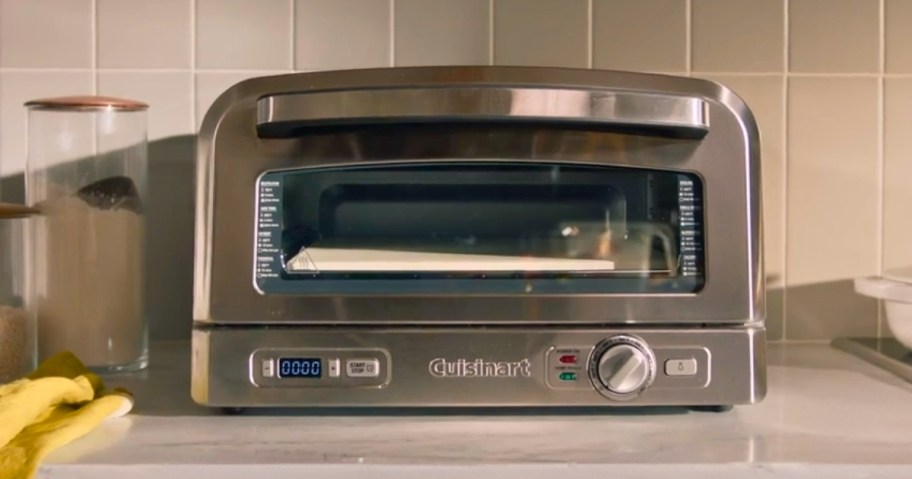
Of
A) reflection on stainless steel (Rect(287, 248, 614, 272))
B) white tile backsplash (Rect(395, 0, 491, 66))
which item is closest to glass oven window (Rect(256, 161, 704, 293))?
reflection on stainless steel (Rect(287, 248, 614, 272))

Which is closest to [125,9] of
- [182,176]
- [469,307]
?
[182,176]

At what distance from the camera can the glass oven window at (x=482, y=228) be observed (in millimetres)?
808

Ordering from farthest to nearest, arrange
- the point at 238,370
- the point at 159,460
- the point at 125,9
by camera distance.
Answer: the point at 125,9 → the point at 238,370 → the point at 159,460

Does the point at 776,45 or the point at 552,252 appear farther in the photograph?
the point at 776,45

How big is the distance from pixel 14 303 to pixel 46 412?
23 cm

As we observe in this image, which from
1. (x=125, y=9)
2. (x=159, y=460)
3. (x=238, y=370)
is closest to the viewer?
(x=159, y=460)

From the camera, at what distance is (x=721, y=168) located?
802 mm

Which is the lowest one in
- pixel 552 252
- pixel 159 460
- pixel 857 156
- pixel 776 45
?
pixel 159 460

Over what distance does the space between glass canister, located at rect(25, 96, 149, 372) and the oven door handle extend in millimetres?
Answer: 278

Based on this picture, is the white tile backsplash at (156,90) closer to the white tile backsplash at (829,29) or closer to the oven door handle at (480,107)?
the oven door handle at (480,107)

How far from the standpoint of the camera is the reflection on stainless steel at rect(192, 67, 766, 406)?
0.79 meters

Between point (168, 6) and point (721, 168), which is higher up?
point (168, 6)

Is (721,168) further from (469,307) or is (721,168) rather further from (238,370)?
(238,370)

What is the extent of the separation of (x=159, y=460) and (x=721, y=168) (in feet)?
1.53
